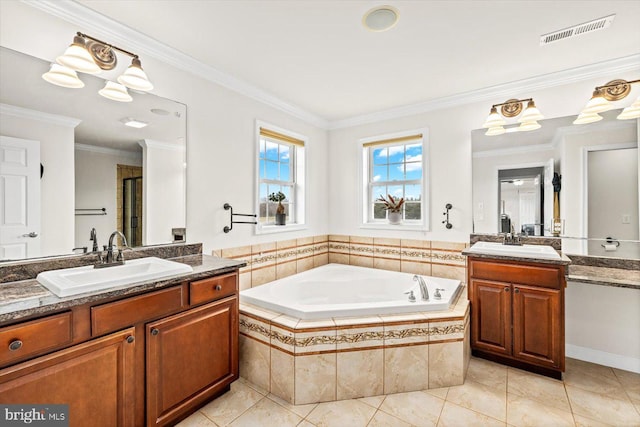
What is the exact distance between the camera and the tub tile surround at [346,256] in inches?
113

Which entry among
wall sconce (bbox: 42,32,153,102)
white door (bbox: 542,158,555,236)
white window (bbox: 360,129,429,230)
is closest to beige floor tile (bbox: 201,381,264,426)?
wall sconce (bbox: 42,32,153,102)

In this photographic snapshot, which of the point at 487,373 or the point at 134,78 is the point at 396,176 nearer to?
the point at 487,373

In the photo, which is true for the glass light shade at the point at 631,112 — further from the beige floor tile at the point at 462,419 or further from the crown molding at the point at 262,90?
the beige floor tile at the point at 462,419

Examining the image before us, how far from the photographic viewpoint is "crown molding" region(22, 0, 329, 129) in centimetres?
167

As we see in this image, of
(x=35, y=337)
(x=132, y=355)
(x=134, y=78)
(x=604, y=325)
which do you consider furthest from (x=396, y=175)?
(x=35, y=337)

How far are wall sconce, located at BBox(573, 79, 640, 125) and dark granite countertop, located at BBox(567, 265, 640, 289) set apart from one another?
118 cm

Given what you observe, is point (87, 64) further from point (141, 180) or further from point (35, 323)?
point (35, 323)

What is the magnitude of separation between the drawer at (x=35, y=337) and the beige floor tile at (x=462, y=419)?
2.00 meters

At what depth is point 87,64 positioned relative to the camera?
5.32 feet

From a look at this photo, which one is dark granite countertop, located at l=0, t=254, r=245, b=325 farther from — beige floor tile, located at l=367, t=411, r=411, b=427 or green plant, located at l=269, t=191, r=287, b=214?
green plant, located at l=269, t=191, r=287, b=214

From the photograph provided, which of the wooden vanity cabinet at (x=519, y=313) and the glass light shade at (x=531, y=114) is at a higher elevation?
the glass light shade at (x=531, y=114)

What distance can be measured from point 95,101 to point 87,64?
0.30 m

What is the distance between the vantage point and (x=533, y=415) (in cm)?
183

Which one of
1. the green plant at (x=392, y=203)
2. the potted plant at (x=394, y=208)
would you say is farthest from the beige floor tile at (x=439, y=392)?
the green plant at (x=392, y=203)
